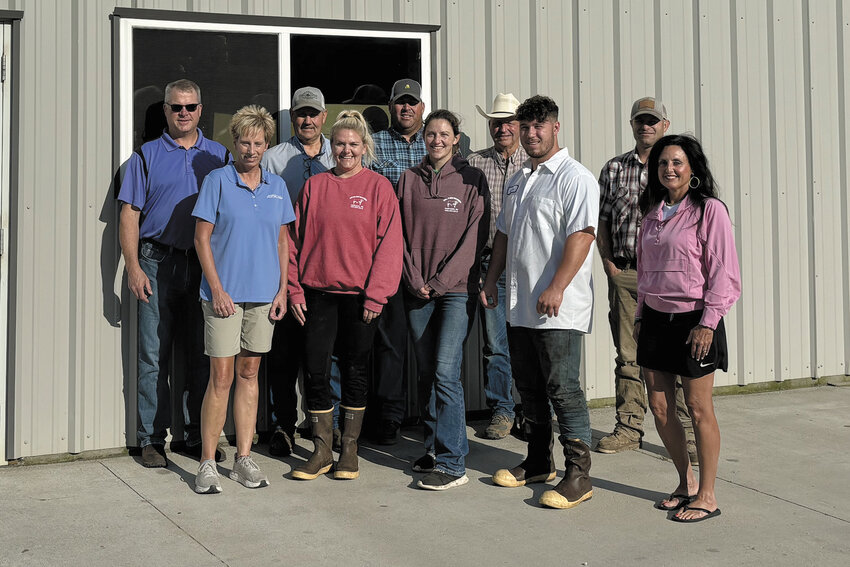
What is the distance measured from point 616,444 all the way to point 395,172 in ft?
6.81

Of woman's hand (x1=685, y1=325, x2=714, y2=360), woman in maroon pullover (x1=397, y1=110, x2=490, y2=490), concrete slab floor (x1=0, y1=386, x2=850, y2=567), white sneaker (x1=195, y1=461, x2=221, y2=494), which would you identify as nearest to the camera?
concrete slab floor (x1=0, y1=386, x2=850, y2=567)

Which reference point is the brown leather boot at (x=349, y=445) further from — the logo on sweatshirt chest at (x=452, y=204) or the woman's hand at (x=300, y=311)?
the logo on sweatshirt chest at (x=452, y=204)

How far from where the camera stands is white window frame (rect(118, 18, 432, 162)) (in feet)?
19.4

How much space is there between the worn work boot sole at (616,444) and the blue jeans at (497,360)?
0.65 meters

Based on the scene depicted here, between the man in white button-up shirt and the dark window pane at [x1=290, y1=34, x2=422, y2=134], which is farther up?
the dark window pane at [x1=290, y1=34, x2=422, y2=134]

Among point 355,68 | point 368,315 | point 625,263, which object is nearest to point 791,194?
point 625,263

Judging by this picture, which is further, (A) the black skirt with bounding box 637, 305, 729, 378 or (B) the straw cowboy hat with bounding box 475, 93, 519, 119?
(B) the straw cowboy hat with bounding box 475, 93, 519, 119

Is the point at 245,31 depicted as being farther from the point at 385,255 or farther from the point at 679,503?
the point at 679,503

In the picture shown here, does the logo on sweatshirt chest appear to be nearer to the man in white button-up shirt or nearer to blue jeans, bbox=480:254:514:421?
the man in white button-up shirt

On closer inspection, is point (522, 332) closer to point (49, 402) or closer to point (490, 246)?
point (490, 246)

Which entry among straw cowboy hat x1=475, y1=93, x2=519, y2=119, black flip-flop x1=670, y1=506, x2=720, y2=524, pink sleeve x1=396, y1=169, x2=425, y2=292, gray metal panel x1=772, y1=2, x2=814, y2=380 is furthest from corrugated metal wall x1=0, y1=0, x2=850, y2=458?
black flip-flop x1=670, y1=506, x2=720, y2=524

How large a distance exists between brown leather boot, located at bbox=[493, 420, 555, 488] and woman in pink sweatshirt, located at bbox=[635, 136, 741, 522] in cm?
63

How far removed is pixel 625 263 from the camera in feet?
19.8

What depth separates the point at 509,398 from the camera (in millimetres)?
6398
